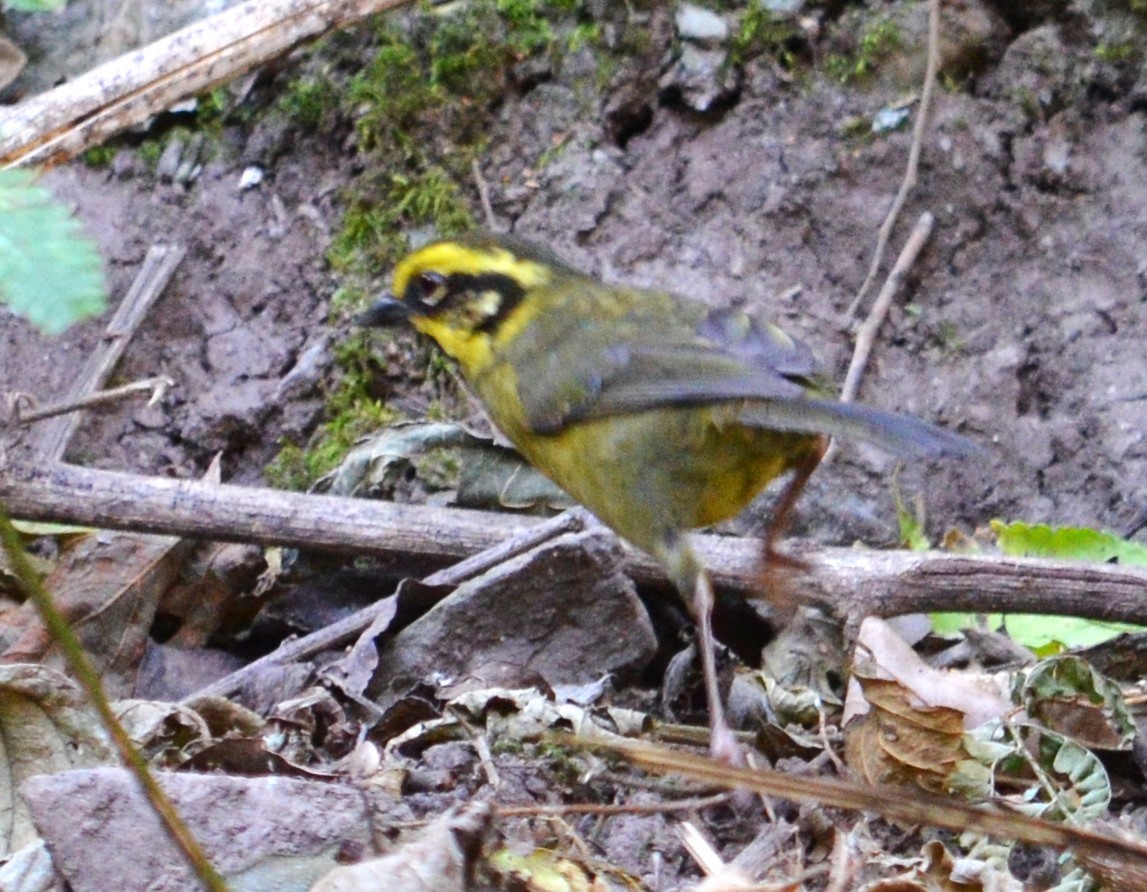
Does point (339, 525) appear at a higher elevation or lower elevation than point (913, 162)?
lower

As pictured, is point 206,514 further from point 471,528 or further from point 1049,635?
point 1049,635

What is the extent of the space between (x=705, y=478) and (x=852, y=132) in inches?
94.0

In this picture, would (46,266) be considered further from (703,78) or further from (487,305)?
(703,78)

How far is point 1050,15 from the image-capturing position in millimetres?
5793

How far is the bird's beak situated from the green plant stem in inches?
96.7

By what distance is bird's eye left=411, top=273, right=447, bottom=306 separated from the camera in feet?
14.2

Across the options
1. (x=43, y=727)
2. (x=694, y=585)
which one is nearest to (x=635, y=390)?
(x=694, y=585)

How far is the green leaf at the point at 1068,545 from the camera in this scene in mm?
4734

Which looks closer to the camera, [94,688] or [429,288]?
[94,688]

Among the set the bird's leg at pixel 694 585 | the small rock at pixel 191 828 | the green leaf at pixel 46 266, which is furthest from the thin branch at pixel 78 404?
the green leaf at pixel 46 266

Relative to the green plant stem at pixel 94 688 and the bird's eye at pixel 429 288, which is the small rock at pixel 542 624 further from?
the green plant stem at pixel 94 688

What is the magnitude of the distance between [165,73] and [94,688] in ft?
12.7

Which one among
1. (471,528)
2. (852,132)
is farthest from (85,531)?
(852,132)

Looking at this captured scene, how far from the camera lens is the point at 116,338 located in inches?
224
